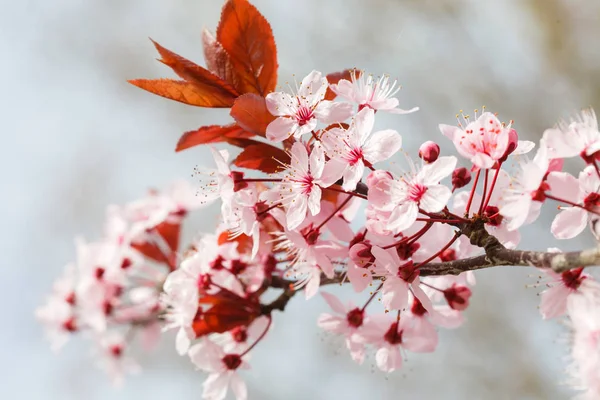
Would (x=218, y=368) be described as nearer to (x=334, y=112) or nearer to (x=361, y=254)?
(x=361, y=254)

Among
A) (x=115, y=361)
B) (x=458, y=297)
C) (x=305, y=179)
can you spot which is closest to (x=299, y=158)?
(x=305, y=179)

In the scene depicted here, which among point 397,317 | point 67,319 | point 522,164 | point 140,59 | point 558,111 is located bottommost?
point 67,319

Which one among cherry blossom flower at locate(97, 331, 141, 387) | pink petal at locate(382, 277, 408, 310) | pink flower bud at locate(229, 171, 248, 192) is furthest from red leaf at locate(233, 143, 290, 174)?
cherry blossom flower at locate(97, 331, 141, 387)

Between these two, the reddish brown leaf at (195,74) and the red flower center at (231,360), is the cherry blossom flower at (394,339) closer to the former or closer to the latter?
the red flower center at (231,360)

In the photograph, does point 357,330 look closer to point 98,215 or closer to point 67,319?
point 67,319

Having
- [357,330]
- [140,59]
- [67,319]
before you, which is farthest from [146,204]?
[140,59]

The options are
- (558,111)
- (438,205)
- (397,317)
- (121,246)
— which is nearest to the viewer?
(438,205)
